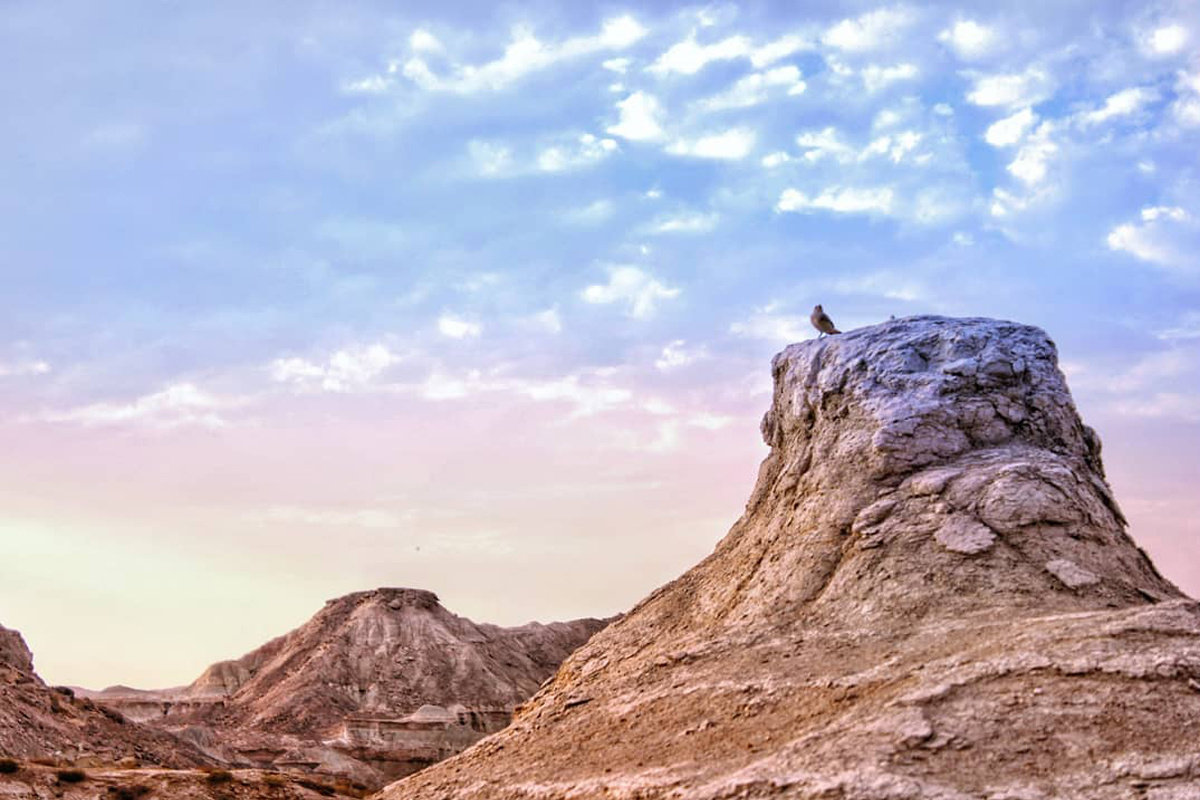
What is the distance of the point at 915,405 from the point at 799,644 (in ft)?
15.5

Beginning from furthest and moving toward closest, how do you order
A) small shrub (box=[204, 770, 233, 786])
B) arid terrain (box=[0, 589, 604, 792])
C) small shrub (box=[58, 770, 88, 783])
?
arid terrain (box=[0, 589, 604, 792])
small shrub (box=[204, 770, 233, 786])
small shrub (box=[58, 770, 88, 783])

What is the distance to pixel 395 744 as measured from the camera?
5947 centimetres

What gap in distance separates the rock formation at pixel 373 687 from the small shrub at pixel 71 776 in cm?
2604

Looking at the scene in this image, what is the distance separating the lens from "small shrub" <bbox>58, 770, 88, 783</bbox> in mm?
29891

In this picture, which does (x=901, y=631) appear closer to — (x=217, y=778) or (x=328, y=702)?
(x=217, y=778)

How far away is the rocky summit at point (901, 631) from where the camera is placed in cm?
1509

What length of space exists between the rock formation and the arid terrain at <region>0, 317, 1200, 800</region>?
3128 centimetres

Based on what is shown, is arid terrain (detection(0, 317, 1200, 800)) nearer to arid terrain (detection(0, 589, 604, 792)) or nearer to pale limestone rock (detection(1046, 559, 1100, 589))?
pale limestone rock (detection(1046, 559, 1100, 589))

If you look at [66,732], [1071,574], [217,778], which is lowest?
[217,778]

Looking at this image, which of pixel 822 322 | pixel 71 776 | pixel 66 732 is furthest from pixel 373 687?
pixel 822 322

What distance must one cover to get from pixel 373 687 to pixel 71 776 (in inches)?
2236

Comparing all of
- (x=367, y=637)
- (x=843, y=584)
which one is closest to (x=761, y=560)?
(x=843, y=584)

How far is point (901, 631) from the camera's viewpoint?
60.5 ft

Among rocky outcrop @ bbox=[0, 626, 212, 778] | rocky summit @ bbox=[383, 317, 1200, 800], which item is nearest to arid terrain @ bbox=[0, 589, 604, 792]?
rocky outcrop @ bbox=[0, 626, 212, 778]
